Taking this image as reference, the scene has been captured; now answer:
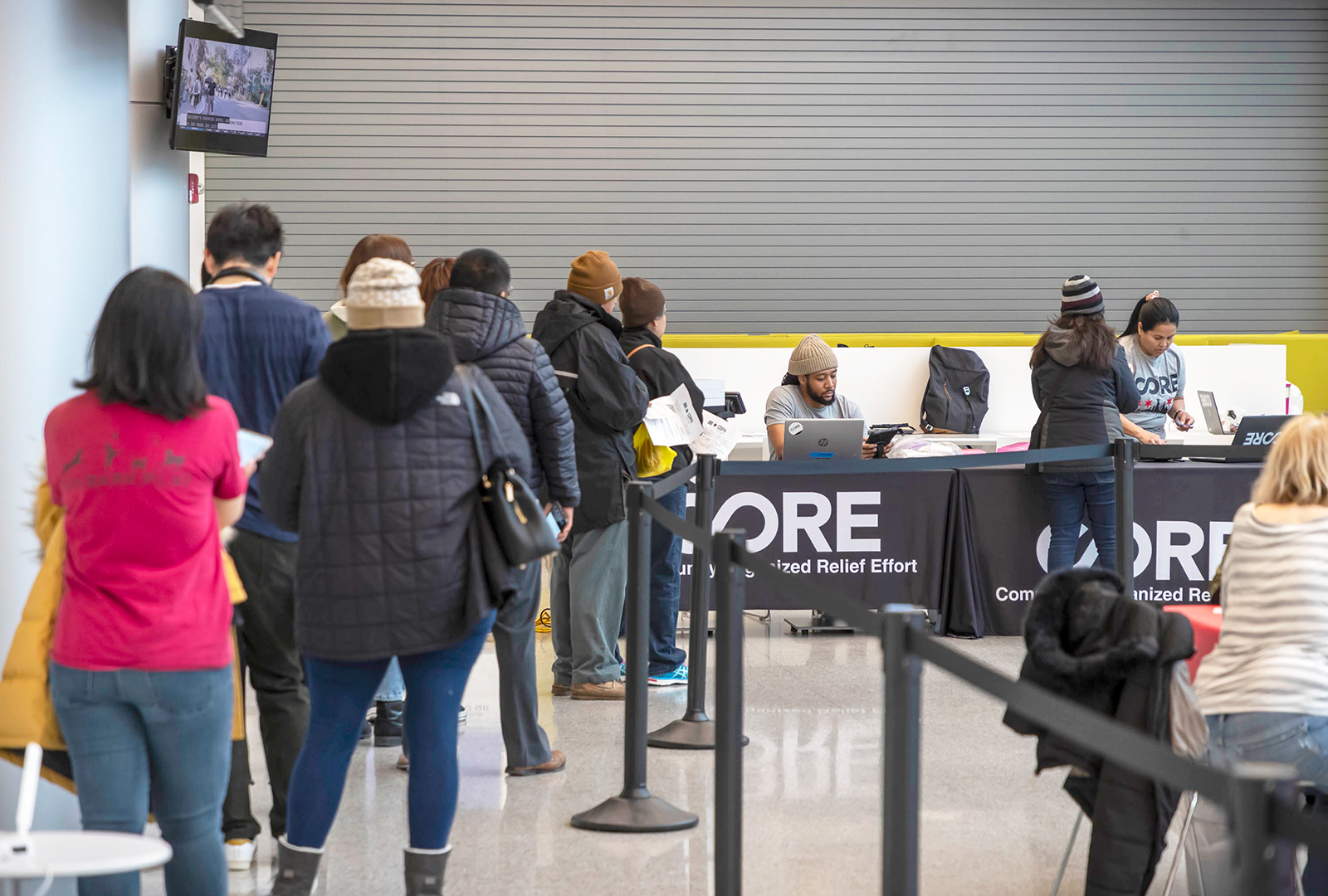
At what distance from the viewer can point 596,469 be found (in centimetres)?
490

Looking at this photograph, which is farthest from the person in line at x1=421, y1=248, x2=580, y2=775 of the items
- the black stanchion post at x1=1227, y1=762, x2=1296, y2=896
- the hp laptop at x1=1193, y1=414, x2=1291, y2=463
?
the hp laptop at x1=1193, y1=414, x2=1291, y2=463

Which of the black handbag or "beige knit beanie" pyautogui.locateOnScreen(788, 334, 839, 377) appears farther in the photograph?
"beige knit beanie" pyautogui.locateOnScreen(788, 334, 839, 377)

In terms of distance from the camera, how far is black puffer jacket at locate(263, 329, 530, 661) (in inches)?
104

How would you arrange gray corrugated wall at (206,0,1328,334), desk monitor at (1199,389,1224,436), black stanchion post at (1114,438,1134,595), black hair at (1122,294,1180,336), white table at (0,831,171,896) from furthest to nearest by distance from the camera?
1. gray corrugated wall at (206,0,1328,334)
2. desk monitor at (1199,389,1224,436)
3. black hair at (1122,294,1180,336)
4. black stanchion post at (1114,438,1134,595)
5. white table at (0,831,171,896)

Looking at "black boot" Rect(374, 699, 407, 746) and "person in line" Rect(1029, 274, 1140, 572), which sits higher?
"person in line" Rect(1029, 274, 1140, 572)

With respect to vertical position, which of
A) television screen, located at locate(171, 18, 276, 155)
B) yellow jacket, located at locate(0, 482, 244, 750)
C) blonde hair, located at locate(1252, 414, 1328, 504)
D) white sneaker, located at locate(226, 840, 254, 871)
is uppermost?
television screen, located at locate(171, 18, 276, 155)

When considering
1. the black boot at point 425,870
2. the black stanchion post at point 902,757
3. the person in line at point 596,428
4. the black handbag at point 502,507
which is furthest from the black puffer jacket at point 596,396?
the black stanchion post at point 902,757

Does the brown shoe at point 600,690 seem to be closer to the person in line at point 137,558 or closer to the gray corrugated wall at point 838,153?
the person in line at point 137,558

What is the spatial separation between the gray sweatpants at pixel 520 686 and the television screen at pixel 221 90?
194cm

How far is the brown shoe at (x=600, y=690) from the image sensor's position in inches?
201

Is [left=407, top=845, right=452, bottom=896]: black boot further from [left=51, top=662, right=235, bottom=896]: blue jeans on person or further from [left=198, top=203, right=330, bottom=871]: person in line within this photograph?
[left=198, top=203, right=330, bottom=871]: person in line

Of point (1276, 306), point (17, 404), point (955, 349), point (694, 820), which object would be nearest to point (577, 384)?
point (694, 820)

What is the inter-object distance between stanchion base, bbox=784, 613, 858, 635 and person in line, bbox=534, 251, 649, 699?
1.55m

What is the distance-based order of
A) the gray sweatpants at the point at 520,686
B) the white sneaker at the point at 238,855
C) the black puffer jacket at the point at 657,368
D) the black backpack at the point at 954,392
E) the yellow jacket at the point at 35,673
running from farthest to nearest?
the black backpack at the point at 954,392 → the black puffer jacket at the point at 657,368 → the gray sweatpants at the point at 520,686 → the white sneaker at the point at 238,855 → the yellow jacket at the point at 35,673
